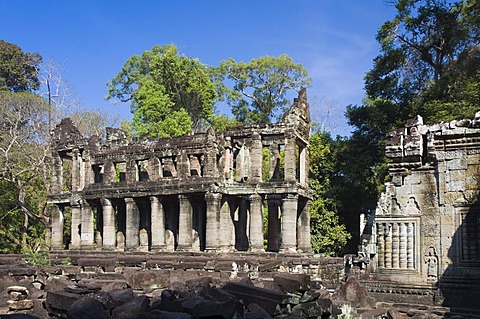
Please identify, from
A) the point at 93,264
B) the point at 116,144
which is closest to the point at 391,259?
the point at 93,264

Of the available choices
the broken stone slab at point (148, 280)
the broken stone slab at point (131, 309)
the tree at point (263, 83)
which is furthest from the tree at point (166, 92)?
the broken stone slab at point (131, 309)

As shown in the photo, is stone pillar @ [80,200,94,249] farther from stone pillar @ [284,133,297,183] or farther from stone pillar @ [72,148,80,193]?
stone pillar @ [284,133,297,183]

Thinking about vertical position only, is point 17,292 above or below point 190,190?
below

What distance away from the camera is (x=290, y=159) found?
A: 26.1 meters

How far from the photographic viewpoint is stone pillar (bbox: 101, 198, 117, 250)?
97.9ft

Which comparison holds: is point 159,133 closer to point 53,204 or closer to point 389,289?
point 53,204

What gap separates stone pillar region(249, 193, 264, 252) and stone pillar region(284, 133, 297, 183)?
1922 mm

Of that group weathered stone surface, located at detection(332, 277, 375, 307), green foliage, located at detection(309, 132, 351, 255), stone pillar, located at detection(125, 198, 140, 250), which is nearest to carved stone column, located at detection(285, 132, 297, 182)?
green foliage, located at detection(309, 132, 351, 255)

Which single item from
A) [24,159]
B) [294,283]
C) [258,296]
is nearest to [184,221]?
[24,159]

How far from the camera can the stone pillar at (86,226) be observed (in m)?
30.9

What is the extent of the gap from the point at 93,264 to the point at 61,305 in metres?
10.2

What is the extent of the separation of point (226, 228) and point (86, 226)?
9015 mm

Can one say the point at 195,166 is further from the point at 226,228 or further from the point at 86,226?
the point at 86,226

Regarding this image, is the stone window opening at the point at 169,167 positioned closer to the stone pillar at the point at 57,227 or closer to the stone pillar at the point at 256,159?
the stone pillar at the point at 256,159
